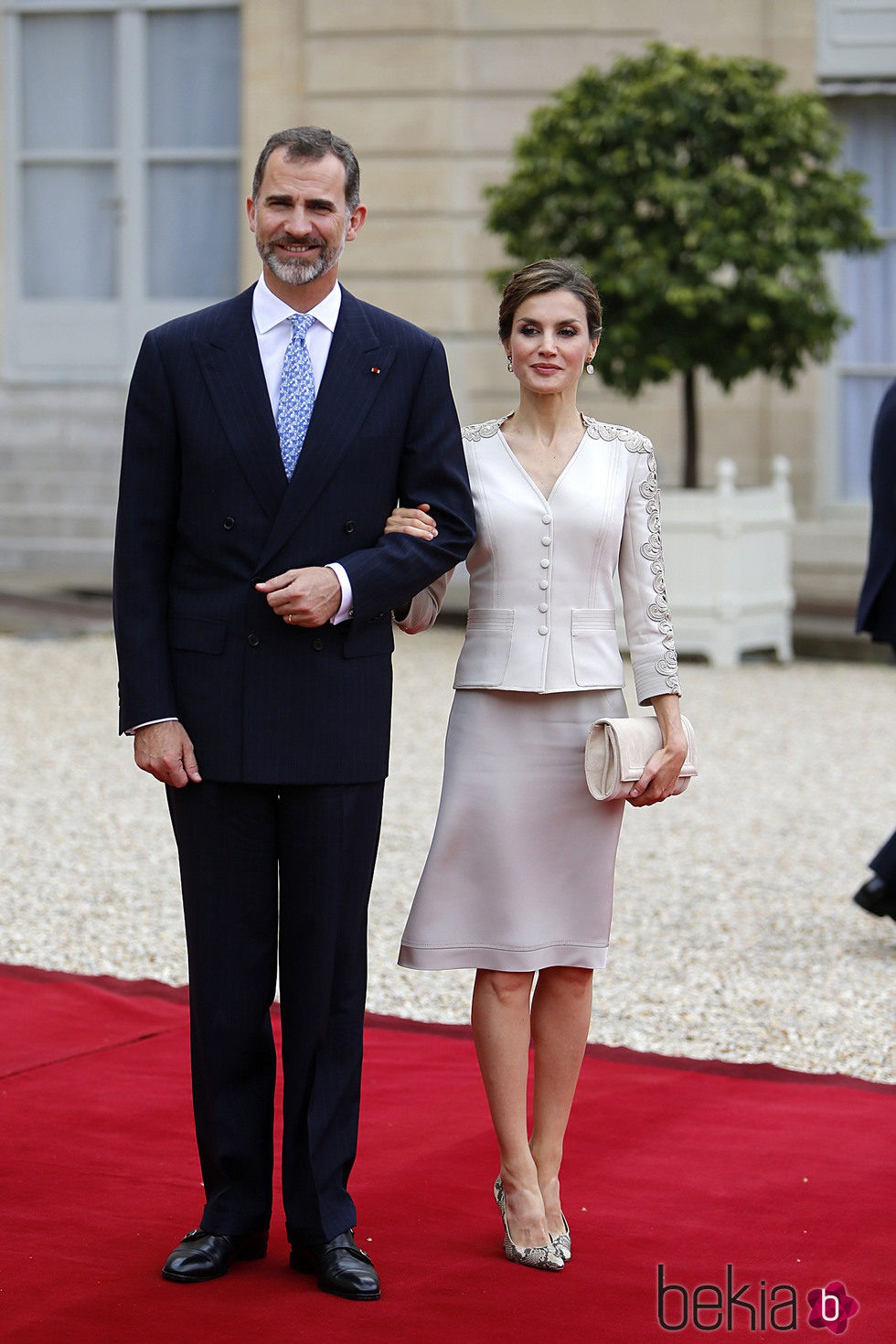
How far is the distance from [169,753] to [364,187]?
10342 millimetres

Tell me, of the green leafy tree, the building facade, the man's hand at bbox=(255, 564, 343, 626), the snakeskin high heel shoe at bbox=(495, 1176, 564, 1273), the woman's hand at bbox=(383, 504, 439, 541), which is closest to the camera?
the man's hand at bbox=(255, 564, 343, 626)

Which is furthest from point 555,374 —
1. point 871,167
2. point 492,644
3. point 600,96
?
point 871,167

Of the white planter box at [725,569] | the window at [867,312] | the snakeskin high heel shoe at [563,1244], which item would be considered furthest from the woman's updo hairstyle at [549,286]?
the window at [867,312]

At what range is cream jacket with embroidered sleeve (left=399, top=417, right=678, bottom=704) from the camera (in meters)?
3.23

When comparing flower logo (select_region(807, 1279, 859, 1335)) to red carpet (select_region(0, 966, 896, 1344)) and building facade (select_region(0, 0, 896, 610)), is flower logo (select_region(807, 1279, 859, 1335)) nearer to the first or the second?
red carpet (select_region(0, 966, 896, 1344))

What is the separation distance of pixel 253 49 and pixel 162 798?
25.3 ft

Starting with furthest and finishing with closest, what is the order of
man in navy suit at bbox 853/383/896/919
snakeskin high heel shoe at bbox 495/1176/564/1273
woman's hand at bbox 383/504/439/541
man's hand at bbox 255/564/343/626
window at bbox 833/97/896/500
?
window at bbox 833/97/896/500 → man in navy suit at bbox 853/383/896/919 → snakeskin high heel shoe at bbox 495/1176/564/1273 → woman's hand at bbox 383/504/439/541 → man's hand at bbox 255/564/343/626

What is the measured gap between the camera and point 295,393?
307 cm

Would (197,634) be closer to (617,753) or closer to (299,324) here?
(299,324)

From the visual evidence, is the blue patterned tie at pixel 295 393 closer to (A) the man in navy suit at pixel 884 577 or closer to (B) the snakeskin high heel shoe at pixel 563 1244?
(B) the snakeskin high heel shoe at pixel 563 1244

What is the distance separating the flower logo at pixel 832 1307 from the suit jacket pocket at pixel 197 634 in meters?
1.39

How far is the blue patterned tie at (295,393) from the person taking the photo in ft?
10.0

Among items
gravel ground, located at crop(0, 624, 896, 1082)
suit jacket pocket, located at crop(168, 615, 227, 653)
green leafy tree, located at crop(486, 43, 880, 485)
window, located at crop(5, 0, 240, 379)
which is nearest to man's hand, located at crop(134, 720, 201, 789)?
suit jacket pocket, located at crop(168, 615, 227, 653)

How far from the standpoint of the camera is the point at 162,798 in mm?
7332
